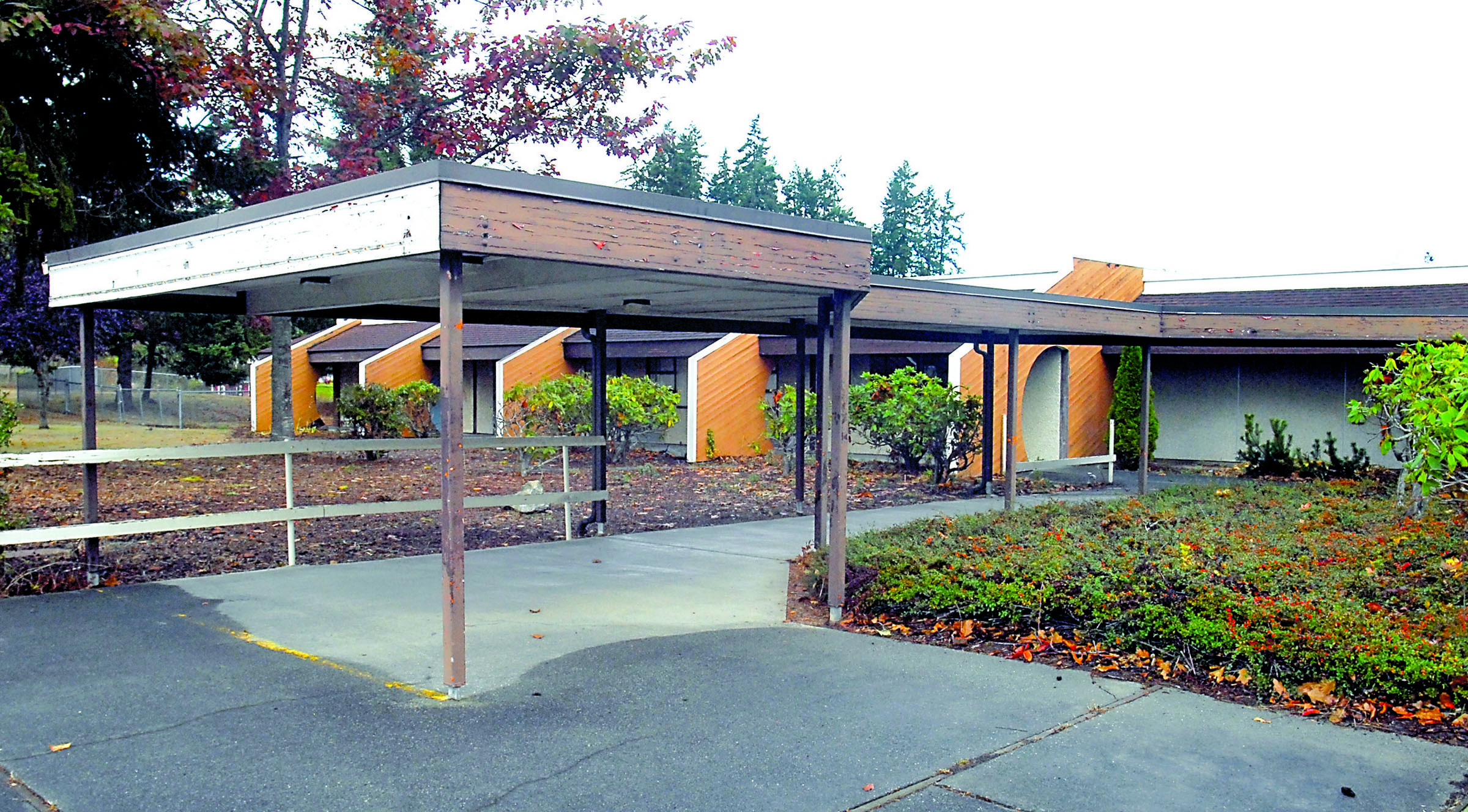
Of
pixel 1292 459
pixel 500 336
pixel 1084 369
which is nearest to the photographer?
pixel 1292 459

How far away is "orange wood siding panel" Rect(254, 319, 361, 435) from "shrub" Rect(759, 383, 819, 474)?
17.6 m

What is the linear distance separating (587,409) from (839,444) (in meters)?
11.2

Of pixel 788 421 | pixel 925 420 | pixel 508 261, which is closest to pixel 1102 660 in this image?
pixel 508 261

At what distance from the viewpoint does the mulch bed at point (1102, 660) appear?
17.1 feet

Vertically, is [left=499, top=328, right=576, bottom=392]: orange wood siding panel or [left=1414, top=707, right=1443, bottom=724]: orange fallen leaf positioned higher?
[left=499, top=328, right=576, bottom=392]: orange wood siding panel

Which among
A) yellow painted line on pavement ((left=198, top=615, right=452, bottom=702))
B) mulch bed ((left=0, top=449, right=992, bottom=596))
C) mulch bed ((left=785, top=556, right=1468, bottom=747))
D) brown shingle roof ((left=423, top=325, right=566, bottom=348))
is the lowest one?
mulch bed ((left=785, top=556, right=1468, bottom=747))

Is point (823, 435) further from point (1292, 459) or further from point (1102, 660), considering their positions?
point (1292, 459)

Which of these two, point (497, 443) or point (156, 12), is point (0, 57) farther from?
point (497, 443)

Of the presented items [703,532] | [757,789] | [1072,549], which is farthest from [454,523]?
[703,532]

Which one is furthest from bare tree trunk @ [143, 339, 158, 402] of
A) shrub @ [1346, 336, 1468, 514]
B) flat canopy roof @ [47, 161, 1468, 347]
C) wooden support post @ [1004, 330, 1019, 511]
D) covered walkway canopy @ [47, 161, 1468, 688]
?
shrub @ [1346, 336, 1468, 514]

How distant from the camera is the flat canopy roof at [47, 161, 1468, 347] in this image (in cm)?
525

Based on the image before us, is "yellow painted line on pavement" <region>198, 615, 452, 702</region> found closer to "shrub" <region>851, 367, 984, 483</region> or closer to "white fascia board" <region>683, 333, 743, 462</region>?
"shrub" <region>851, 367, 984, 483</region>

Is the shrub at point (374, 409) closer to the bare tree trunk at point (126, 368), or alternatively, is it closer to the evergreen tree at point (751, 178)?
the bare tree trunk at point (126, 368)

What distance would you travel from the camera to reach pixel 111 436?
2669 centimetres
